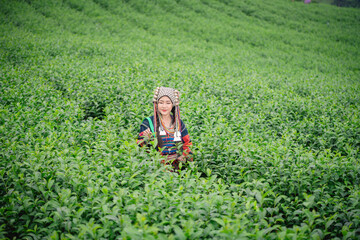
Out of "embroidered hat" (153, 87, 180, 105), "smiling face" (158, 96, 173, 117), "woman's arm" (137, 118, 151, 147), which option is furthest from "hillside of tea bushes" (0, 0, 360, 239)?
"embroidered hat" (153, 87, 180, 105)

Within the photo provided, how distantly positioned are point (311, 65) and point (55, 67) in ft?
57.5

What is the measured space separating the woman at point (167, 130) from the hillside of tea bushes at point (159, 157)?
0.30m

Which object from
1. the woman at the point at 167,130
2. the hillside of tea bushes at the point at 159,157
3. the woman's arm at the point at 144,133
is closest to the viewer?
the hillside of tea bushes at the point at 159,157

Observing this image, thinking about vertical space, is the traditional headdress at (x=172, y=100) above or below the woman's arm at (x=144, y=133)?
above

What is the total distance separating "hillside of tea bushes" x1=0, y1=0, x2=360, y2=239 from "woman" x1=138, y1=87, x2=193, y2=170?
11.9 inches

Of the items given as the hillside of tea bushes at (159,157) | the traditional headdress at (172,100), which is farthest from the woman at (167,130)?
the hillside of tea bushes at (159,157)

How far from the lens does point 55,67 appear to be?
7832 millimetres

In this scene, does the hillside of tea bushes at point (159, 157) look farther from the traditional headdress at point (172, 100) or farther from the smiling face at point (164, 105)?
the smiling face at point (164, 105)

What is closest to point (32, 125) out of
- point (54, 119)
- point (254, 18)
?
point (54, 119)

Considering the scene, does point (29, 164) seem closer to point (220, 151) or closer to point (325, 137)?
point (220, 151)

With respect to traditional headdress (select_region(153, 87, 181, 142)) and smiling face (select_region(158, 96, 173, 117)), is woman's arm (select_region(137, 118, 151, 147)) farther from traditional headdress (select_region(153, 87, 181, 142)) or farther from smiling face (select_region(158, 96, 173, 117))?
smiling face (select_region(158, 96, 173, 117))

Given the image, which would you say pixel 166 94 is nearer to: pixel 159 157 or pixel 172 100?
pixel 172 100

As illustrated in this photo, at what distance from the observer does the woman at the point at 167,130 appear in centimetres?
349

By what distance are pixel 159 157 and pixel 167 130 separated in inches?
25.8
